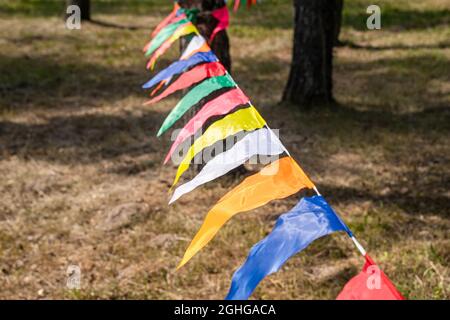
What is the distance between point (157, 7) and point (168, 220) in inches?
434

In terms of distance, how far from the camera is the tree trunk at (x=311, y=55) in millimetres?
7711

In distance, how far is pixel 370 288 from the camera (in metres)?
1.98

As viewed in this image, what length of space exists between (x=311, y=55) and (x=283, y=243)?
5.91 meters

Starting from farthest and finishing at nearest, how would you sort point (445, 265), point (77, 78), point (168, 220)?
point (77, 78)
point (168, 220)
point (445, 265)

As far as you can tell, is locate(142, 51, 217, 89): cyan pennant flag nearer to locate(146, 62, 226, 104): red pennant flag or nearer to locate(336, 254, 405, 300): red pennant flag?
locate(146, 62, 226, 104): red pennant flag

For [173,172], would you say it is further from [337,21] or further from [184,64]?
[337,21]

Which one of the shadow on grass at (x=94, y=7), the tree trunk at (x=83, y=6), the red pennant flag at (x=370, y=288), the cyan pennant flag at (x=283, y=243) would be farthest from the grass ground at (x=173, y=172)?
the shadow on grass at (x=94, y=7)

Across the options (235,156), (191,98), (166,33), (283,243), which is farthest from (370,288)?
(166,33)

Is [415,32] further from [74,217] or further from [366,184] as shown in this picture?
[74,217]

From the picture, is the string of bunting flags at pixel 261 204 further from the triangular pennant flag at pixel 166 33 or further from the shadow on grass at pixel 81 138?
the shadow on grass at pixel 81 138

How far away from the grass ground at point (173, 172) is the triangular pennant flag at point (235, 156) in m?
1.54

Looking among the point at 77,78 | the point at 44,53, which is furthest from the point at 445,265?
the point at 44,53

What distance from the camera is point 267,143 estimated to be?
2764 mm

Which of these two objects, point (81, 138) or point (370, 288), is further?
point (81, 138)
